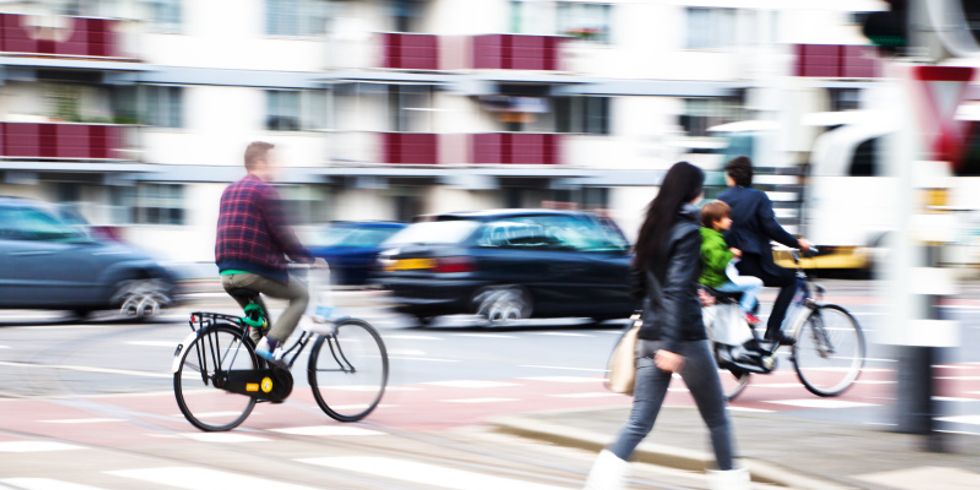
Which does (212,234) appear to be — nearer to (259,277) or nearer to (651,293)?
(259,277)

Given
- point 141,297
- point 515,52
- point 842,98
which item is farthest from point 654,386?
point 842,98

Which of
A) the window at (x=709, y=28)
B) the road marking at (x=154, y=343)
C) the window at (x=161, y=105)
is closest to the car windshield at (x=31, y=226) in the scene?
the road marking at (x=154, y=343)

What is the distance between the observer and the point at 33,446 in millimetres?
8812

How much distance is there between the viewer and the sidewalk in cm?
776

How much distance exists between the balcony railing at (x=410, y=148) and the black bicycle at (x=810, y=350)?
28.6 meters

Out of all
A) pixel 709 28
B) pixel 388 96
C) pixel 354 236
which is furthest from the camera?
pixel 709 28

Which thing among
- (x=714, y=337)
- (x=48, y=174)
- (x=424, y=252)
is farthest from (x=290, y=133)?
(x=714, y=337)

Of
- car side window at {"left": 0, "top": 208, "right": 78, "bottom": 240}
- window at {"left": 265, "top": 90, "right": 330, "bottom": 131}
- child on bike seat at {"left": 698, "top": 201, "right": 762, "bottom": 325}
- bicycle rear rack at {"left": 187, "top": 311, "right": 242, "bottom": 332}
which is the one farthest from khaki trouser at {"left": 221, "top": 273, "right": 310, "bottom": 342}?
window at {"left": 265, "top": 90, "right": 330, "bottom": 131}

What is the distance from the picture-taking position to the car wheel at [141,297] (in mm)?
19344

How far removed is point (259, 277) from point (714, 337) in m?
3.46

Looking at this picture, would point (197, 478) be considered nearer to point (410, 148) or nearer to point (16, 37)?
point (16, 37)

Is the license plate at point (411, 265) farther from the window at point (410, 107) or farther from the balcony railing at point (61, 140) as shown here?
the window at point (410, 107)

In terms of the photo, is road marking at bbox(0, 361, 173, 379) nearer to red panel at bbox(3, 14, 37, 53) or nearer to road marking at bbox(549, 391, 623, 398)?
road marking at bbox(549, 391, 623, 398)

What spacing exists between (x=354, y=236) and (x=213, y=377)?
21460mm
